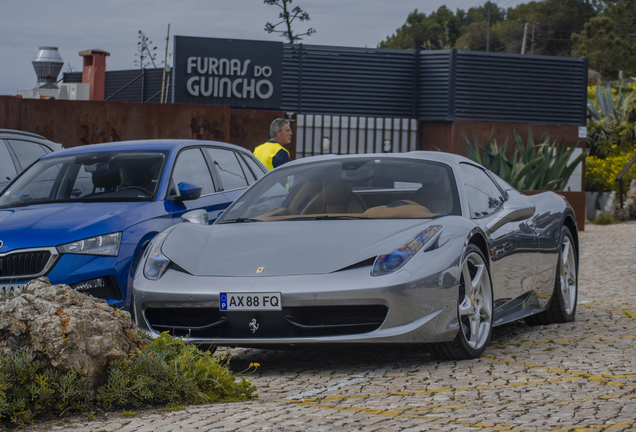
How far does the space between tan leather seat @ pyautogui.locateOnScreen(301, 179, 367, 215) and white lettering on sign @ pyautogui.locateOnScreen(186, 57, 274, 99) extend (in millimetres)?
12966

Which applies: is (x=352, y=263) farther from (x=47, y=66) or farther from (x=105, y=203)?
(x=47, y=66)

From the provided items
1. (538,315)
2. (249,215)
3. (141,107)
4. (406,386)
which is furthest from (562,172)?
(406,386)

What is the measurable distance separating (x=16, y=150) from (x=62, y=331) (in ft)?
18.5

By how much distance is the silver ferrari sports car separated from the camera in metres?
4.50

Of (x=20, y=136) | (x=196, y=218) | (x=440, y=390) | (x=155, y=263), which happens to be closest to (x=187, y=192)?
(x=196, y=218)

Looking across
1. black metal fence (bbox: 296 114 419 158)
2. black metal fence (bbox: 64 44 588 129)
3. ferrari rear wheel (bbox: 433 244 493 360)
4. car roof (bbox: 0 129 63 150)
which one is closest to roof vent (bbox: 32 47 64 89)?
black metal fence (bbox: 64 44 588 129)

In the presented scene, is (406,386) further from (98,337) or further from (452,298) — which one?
(98,337)

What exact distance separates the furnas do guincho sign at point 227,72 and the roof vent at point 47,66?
11.9 metres

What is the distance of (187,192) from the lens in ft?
21.3

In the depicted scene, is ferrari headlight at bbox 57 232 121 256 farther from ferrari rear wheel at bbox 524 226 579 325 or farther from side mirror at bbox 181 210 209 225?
ferrari rear wheel at bbox 524 226 579 325

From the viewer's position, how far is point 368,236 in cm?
479

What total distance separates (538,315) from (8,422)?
4.40m

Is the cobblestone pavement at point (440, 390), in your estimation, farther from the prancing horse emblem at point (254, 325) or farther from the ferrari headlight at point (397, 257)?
the ferrari headlight at point (397, 257)

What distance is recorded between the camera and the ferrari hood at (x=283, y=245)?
4.61m
